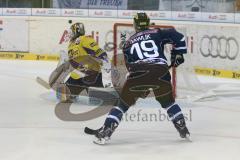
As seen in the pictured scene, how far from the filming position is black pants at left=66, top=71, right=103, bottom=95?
8516mm

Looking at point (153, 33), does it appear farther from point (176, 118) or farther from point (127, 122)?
point (127, 122)

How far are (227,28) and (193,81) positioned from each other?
2.95 m

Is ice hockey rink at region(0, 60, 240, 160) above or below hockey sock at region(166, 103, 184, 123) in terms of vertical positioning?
below

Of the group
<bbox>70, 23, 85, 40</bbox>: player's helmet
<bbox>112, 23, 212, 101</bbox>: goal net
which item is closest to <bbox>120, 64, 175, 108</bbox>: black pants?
<bbox>70, 23, 85, 40</bbox>: player's helmet

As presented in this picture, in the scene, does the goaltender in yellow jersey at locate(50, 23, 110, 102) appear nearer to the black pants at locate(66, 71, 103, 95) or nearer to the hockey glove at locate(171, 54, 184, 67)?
the black pants at locate(66, 71, 103, 95)

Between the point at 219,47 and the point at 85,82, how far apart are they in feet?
13.8

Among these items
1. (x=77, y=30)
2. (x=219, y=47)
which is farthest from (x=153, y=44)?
(x=219, y=47)

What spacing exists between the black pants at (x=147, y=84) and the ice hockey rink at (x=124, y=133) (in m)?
0.46

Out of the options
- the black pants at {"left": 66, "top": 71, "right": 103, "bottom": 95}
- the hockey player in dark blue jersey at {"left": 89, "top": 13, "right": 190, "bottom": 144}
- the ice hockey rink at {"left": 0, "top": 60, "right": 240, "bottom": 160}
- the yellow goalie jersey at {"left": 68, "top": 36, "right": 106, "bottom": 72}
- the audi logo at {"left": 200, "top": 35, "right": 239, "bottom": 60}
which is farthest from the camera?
the audi logo at {"left": 200, "top": 35, "right": 239, "bottom": 60}

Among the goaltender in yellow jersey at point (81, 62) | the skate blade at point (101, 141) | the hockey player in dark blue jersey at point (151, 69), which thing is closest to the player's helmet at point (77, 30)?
the goaltender in yellow jersey at point (81, 62)

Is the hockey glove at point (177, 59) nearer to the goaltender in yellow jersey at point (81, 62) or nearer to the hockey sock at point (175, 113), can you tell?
the hockey sock at point (175, 113)

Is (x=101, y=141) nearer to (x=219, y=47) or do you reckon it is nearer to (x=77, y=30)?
(x=77, y=30)

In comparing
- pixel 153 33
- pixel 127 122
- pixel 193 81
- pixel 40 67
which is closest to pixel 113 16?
pixel 40 67

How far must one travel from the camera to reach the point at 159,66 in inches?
235
